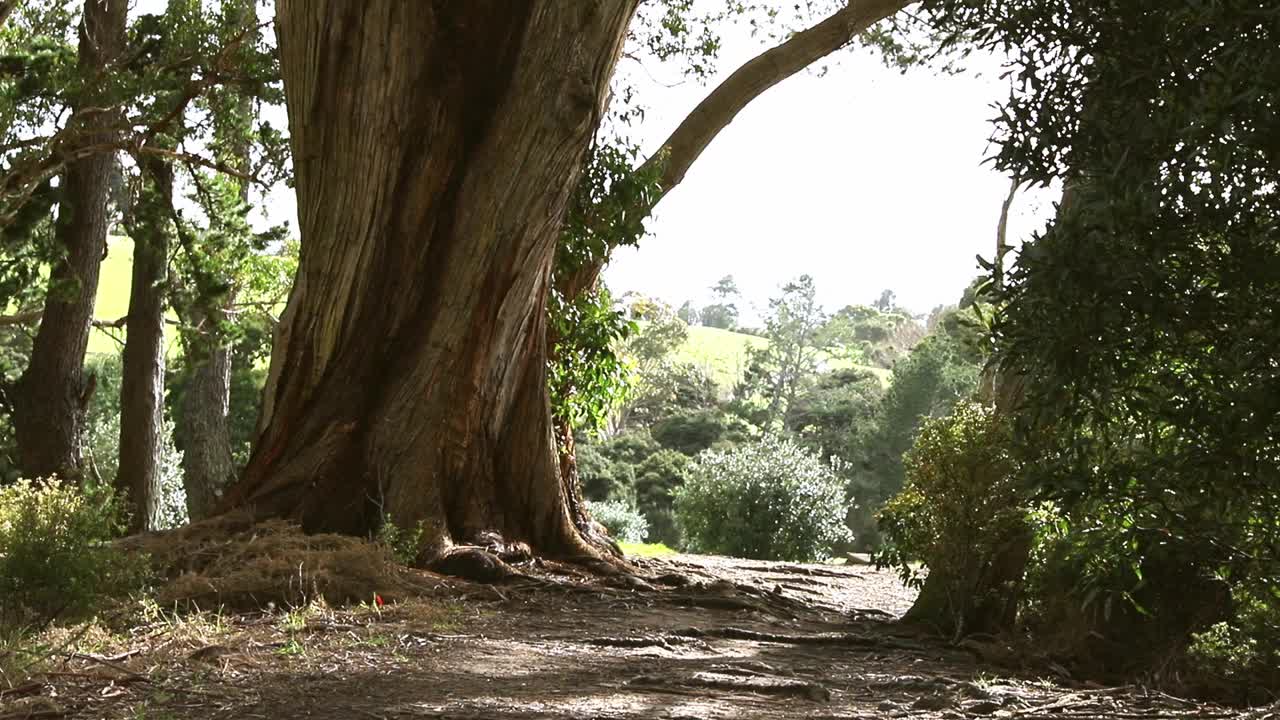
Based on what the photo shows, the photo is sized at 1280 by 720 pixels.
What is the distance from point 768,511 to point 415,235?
10.7 m

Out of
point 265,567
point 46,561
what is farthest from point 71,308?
point 46,561

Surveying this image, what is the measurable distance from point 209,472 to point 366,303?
10025 mm

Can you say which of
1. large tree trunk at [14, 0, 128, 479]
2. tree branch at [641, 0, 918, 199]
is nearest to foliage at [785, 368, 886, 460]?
tree branch at [641, 0, 918, 199]

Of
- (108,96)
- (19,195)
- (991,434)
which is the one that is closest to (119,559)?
(991,434)

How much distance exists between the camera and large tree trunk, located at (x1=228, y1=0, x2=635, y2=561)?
7812mm

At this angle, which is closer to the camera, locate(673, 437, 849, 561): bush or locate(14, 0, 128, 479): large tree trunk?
locate(14, 0, 128, 479): large tree trunk

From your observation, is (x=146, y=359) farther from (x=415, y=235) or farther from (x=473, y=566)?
(x=473, y=566)

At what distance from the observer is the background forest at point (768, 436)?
3.79 meters

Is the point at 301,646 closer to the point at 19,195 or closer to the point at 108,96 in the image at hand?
the point at 108,96

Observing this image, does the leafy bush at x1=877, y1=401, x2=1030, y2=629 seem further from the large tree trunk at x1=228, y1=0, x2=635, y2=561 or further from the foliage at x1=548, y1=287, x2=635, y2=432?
the foliage at x1=548, y1=287, x2=635, y2=432

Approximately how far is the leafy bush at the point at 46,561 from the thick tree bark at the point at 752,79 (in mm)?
5363

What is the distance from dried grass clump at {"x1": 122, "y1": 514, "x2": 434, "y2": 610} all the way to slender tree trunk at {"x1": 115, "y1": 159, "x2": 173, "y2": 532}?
7.02m

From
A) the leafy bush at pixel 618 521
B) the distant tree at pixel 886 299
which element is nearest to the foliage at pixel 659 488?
the leafy bush at pixel 618 521

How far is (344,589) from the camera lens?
21.2ft
